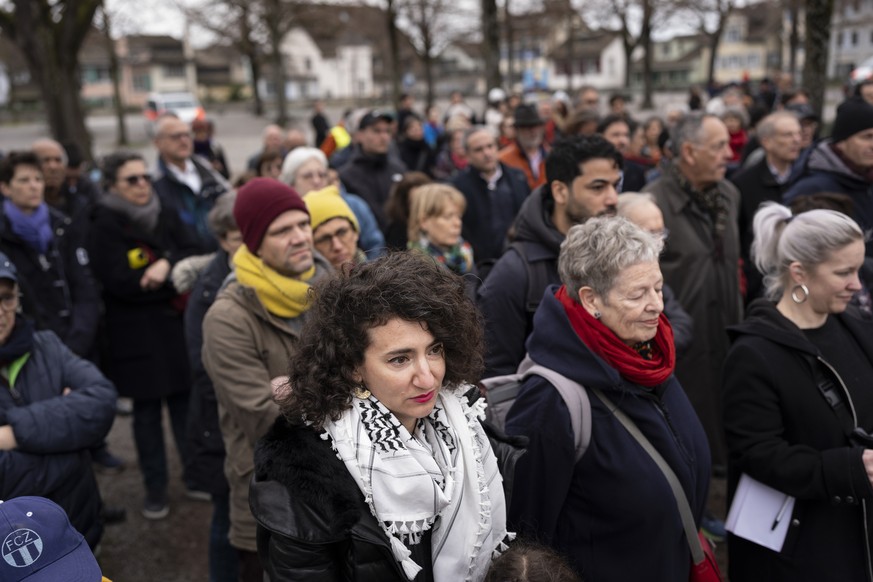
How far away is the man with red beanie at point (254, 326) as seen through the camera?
10.1ft

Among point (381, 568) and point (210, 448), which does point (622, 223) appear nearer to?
point (381, 568)

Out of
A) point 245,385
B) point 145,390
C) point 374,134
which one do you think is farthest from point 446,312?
point 374,134

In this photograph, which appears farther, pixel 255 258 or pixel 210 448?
pixel 210 448

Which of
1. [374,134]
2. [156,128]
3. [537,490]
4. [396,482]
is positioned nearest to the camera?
[396,482]

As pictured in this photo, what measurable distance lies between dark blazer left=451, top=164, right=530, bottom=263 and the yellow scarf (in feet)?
10.1

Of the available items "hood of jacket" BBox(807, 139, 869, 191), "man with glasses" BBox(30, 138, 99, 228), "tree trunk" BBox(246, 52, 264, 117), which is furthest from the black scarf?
"tree trunk" BBox(246, 52, 264, 117)

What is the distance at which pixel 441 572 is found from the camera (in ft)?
6.58

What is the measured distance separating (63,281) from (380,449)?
391cm

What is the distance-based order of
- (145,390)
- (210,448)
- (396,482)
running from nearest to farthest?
(396,482) → (210,448) → (145,390)

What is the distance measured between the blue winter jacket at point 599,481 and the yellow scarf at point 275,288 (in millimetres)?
1088

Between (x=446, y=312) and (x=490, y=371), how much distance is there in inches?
54.3

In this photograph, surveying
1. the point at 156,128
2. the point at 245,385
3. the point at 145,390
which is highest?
the point at 156,128

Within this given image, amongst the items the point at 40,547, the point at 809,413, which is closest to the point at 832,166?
the point at 809,413

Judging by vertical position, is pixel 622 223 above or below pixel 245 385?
above
